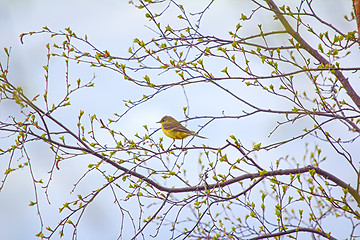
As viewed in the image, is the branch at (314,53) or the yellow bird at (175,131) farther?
the yellow bird at (175,131)

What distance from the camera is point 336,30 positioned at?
4.42 meters

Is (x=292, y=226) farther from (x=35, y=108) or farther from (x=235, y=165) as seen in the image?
(x=35, y=108)

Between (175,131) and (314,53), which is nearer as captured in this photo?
(314,53)

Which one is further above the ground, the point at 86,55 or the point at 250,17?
the point at 250,17

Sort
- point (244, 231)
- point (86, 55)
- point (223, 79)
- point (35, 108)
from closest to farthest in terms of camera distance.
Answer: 1. point (35, 108)
2. point (223, 79)
3. point (86, 55)
4. point (244, 231)

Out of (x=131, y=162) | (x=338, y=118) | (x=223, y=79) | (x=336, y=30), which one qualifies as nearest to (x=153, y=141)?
(x=131, y=162)

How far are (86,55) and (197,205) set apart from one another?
80.7 inches

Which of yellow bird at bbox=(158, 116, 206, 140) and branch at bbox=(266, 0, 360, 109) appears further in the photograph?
yellow bird at bbox=(158, 116, 206, 140)

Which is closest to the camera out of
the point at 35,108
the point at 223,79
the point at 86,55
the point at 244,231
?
the point at 35,108

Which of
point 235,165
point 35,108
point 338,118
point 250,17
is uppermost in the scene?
point 250,17

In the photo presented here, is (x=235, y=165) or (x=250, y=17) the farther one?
(x=250, y=17)

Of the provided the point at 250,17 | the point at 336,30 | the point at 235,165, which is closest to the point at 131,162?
the point at 235,165

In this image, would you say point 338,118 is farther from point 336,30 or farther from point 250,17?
point 250,17

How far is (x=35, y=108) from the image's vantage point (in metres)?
3.94
